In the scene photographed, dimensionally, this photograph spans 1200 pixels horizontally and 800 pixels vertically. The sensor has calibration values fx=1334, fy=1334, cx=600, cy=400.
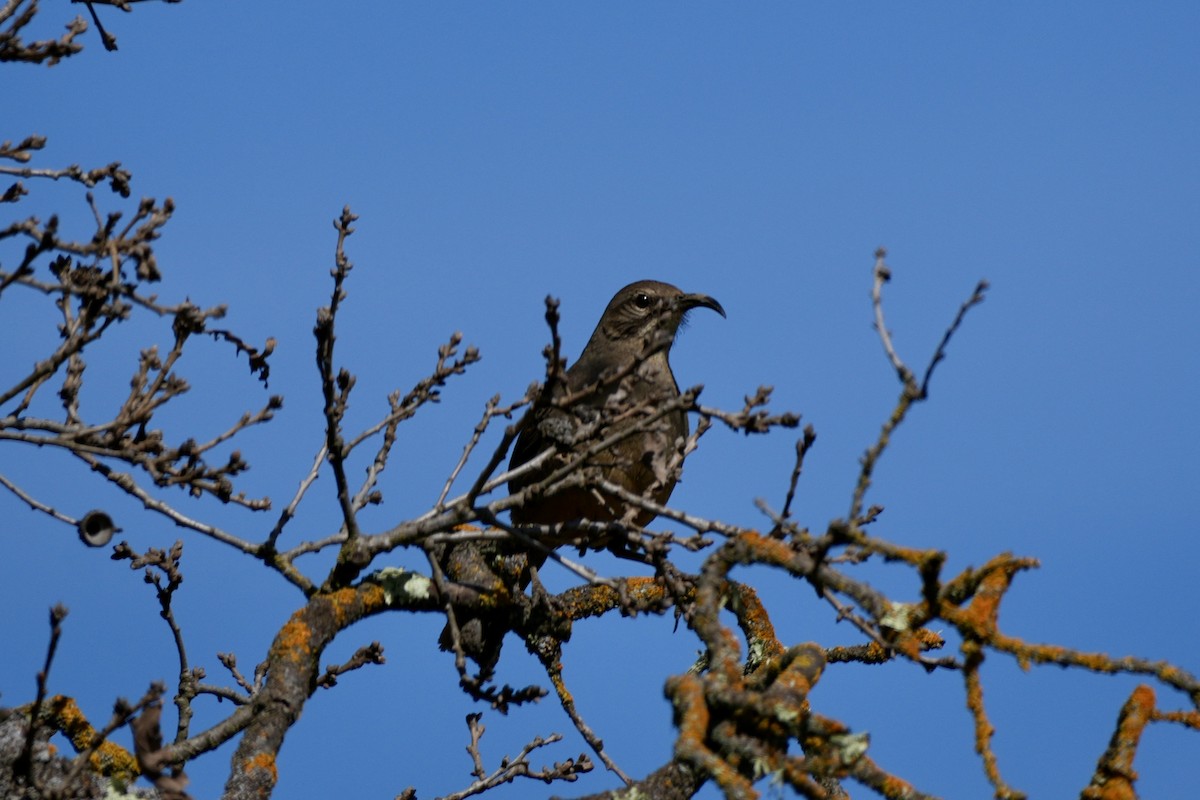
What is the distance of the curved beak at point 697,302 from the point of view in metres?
8.88

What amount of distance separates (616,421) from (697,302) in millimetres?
4078

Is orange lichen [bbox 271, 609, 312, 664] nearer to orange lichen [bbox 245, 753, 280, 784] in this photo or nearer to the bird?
orange lichen [bbox 245, 753, 280, 784]

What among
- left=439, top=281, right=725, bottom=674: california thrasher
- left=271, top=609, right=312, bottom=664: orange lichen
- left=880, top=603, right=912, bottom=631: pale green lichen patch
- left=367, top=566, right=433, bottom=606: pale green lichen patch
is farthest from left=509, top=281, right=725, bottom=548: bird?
left=880, top=603, right=912, bottom=631: pale green lichen patch

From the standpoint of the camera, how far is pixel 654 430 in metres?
5.21

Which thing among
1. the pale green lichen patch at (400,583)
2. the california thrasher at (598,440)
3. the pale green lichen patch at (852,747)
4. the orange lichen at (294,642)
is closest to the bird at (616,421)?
the california thrasher at (598,440)

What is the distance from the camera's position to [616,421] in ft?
16.1

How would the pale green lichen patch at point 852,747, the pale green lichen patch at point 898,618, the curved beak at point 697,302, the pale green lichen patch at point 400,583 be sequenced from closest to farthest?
the pale green lichen patch at point 852,747, the pale green lichen patch at point 898,618, the pale green lichen patch at point 400,583, the curved beak at point 697,302

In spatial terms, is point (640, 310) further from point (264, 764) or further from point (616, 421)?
point (264, 764)

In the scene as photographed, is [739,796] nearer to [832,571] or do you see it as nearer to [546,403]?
[832,571]

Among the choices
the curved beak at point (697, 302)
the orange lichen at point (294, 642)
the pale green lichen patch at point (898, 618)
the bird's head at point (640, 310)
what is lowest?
the pale green lichen patch at point (898, 618)

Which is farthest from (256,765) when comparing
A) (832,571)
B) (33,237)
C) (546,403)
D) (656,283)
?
(656,283)

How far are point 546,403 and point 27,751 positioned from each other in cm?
201

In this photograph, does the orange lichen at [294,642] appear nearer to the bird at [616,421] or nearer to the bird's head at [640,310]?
the bird at [616,421]

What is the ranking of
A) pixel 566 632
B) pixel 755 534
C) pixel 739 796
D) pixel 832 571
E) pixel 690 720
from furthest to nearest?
pixel 566 632, pixel 755 534, pixel 832 571, pixel 690 720, pixel 739 796
